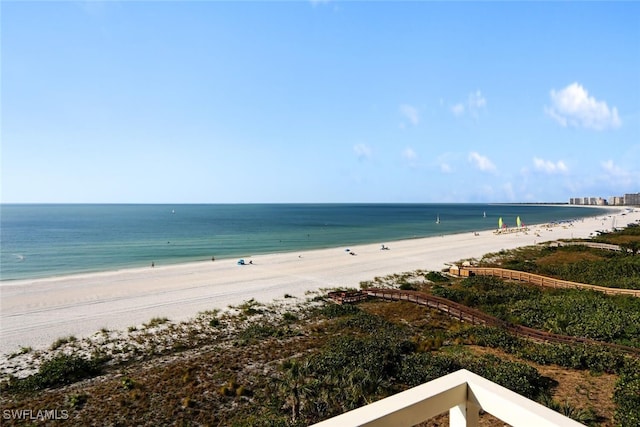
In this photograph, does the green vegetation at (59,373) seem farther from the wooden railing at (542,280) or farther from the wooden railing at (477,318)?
the wooden railing at (542,280)

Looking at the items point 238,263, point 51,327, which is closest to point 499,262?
point 238,263

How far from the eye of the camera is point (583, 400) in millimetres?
10594

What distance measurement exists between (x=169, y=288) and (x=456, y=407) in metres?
30.8

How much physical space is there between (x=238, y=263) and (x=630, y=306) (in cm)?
3417

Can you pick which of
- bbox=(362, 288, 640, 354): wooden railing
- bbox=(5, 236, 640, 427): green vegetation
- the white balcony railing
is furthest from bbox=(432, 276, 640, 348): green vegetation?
the white balcony railing

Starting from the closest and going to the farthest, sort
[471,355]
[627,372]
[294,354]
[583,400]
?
[583,400]
[627,372]
[471,355]
[294,354]

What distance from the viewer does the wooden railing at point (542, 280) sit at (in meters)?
23.5

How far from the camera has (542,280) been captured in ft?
95.2

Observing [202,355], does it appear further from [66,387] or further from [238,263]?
[238,263]

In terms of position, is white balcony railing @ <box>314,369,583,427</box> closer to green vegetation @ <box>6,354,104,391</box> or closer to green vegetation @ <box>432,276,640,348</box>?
green vegetation @ <box>6,354,104,391</box>

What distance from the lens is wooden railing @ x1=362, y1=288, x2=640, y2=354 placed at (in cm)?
A: 1557

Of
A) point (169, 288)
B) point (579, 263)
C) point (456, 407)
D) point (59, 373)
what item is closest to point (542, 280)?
point (579, 263)

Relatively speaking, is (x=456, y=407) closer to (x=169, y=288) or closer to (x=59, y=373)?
(x=59, y=373)

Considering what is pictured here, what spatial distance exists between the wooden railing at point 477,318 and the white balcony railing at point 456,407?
16.1 metres
